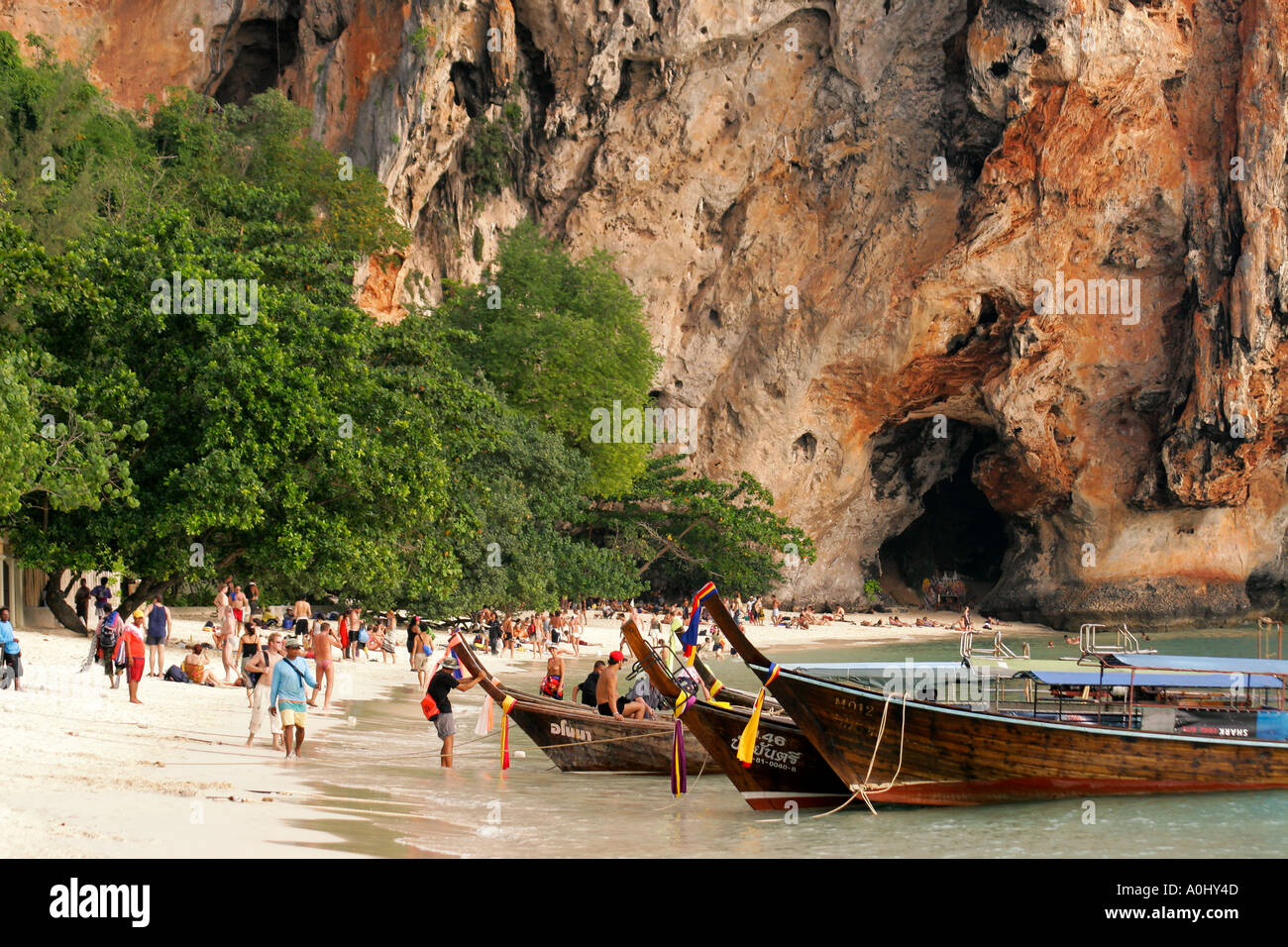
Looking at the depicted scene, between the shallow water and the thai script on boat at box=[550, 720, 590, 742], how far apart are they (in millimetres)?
436

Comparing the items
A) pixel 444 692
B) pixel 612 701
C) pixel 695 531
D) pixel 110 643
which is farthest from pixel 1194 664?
pixel 695 531

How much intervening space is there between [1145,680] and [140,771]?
10.6 meters

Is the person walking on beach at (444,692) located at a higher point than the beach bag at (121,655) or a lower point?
lower

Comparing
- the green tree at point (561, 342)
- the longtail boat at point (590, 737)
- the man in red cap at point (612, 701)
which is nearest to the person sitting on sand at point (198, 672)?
the longtail boat at point (590, 737)

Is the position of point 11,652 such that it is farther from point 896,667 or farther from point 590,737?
point 896,667

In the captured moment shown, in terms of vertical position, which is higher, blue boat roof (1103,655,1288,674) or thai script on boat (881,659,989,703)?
blue boat roof (1103,655,1288,674)

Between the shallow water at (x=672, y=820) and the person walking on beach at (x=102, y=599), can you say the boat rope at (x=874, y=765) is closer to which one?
the shallow water at (x=672, y=820)

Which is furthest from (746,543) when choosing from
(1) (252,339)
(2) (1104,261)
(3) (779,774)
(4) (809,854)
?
(4) (809,854)

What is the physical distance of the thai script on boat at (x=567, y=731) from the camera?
1290 centimetres

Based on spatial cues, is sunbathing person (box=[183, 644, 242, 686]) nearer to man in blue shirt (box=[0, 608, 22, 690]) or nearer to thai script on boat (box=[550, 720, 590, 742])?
man in blue shirt (box=[0, 608, 22, 690])

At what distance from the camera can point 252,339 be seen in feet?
59.7

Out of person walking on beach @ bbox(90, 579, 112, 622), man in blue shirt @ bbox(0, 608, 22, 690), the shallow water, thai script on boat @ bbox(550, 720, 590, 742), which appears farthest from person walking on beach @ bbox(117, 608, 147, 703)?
person walking on beach @ bbox(90, 579, 112, 622)

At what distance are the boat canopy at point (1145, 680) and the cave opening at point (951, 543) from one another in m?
34.6

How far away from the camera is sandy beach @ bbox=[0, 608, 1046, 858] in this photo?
745cm
